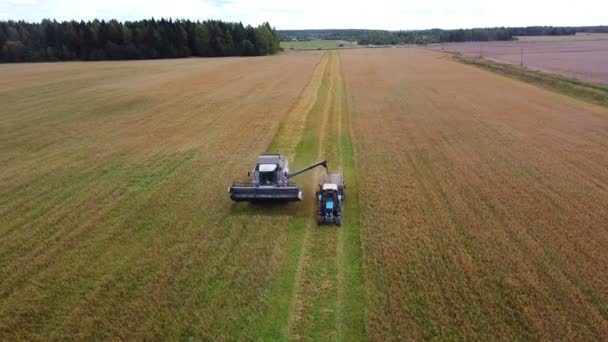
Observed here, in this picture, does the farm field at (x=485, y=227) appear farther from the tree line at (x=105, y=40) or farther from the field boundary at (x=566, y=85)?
the tree line at (x=105, y=40)

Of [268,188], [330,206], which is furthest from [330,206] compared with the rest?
[268,188]

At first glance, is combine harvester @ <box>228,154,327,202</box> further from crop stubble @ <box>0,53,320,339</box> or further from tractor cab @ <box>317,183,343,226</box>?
tractor cab @ <box>317,183,343,226</box>

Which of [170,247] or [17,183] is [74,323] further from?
[17,183]

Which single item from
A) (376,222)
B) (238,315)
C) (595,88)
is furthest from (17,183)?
(595,88)

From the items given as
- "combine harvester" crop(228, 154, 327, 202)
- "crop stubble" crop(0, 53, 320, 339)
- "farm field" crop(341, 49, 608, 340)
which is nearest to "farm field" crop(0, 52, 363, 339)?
"crop stubble" crop(0, 53, 320, 339)

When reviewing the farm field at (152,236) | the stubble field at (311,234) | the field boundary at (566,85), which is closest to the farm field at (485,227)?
the stubble field at (311,234)

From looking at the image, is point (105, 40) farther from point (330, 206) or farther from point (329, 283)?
point (329, 283)
